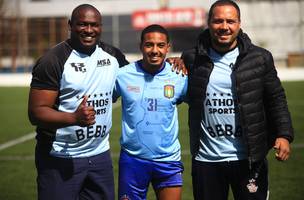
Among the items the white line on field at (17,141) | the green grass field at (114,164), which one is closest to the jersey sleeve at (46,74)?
the green grass field at (114,164)

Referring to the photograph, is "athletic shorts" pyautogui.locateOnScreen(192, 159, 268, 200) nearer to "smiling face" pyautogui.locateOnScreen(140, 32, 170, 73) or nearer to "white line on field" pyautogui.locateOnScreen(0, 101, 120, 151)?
"smiling face" pyautogui.locateOnScreen(140, 32, 170, 73)

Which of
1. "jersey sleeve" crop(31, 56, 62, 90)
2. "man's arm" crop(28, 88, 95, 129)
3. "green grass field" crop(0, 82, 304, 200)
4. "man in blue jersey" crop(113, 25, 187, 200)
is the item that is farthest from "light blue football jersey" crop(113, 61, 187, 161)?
"green grass field" crop(0, 82, 304, 200)

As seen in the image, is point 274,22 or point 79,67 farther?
point 274,22

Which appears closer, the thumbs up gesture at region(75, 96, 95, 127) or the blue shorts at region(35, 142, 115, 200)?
the thumbs up gesture at region(75, 96, 95, 127)

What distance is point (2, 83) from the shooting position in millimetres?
28484

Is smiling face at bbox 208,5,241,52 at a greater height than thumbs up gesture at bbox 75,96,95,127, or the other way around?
smiling face at bbox 208,5,241,52

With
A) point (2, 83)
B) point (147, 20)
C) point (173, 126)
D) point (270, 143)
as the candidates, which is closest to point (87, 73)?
point (173, 126)

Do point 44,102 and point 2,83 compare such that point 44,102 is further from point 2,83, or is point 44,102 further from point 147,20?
point 147,20

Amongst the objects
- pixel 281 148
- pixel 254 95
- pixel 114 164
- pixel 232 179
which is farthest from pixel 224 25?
pixel 114 164

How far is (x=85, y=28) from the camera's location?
12.9 feet

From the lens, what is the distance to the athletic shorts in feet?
13.5

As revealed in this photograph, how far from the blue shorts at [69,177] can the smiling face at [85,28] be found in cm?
81

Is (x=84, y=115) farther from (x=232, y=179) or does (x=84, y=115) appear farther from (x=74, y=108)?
(x=232, y=179)

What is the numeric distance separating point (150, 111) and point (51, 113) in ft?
2.78
